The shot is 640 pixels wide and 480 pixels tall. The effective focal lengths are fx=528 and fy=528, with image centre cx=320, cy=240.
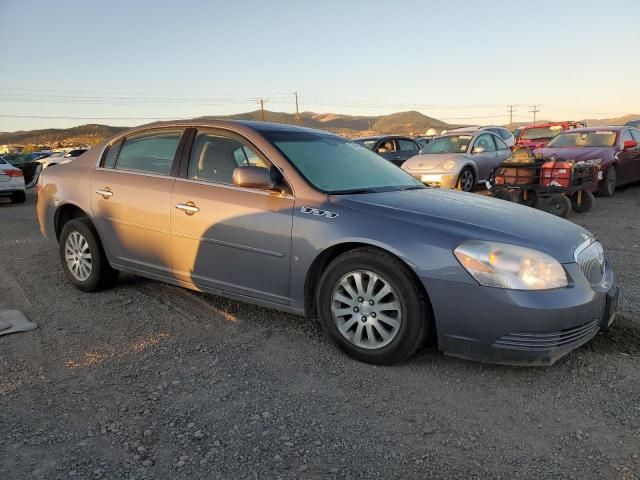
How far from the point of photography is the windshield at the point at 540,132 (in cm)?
1777

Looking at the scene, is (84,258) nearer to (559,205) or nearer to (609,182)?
(559,205)

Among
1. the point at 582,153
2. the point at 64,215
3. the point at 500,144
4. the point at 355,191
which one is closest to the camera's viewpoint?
the point at 355,191

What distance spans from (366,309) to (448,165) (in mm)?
9017

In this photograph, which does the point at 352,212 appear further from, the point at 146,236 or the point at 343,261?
the point at 146,236

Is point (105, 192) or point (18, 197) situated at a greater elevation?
point (105, 192)

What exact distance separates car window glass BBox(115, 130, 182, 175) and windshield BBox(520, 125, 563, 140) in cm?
1582

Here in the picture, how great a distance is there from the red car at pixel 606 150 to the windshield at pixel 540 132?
17.6 feet

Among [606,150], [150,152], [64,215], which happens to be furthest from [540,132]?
[64,215]

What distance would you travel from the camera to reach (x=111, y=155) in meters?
4.82

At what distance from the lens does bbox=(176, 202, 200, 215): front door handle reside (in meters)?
3.96

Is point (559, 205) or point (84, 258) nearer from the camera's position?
point (84, 258)

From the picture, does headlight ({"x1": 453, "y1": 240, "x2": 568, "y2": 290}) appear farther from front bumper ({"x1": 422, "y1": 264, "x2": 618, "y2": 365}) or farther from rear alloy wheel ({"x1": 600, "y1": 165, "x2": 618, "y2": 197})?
rear alloy wheel ({"x1": 600, "y1": 165, "x2": 618, "y2": 197})

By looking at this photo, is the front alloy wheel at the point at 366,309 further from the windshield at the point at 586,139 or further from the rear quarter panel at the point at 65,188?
the windshield at the point at 586,139

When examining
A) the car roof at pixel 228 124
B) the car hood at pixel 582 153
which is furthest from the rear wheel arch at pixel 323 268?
the car hood at pixel 582 153
